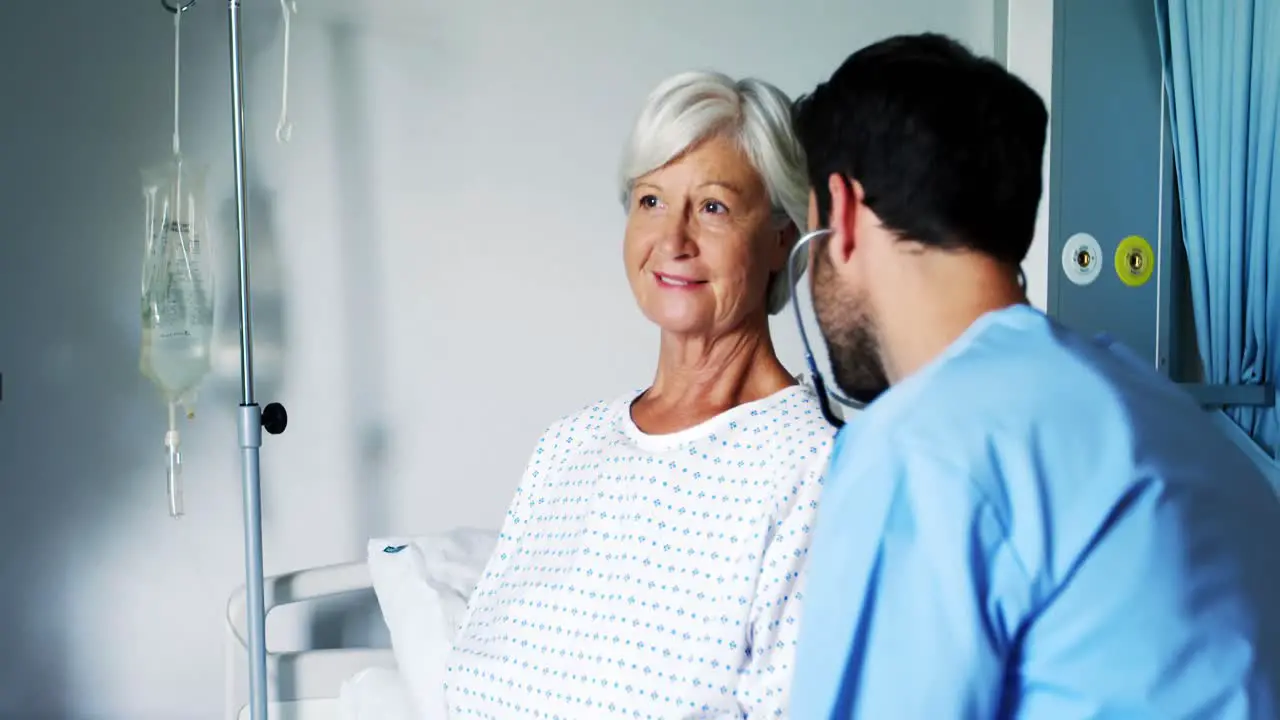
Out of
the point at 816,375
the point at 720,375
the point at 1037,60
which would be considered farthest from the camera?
the point at 1037,60

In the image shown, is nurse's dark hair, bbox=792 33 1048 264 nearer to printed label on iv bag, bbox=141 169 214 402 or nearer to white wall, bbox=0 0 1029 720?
white wall, bbox=0 0 1029 720

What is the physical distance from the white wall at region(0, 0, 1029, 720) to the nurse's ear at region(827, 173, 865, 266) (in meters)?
1.19

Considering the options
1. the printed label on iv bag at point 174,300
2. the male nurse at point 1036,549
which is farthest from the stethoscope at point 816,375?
the printed label on iv bag at point 174,300

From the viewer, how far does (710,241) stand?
1401mm

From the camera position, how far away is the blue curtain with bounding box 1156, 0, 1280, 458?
1.67 meters

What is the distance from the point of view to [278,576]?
1.88 m

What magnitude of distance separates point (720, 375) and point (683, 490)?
186mm

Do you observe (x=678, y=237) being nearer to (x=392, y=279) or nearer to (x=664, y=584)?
(x=664, y=584)

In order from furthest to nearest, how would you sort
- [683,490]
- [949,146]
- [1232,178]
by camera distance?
[1232,178] < [683,490] < [949,146]

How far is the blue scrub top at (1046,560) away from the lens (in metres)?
0.73

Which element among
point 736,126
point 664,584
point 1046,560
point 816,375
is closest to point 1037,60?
point 736,126

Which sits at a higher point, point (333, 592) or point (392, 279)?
point (392, 279)

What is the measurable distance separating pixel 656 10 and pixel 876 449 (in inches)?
60.0

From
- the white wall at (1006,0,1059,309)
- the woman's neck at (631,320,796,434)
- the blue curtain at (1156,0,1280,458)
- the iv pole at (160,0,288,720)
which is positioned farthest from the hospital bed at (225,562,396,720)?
the blue curtain at (1156,0,1280,458)
